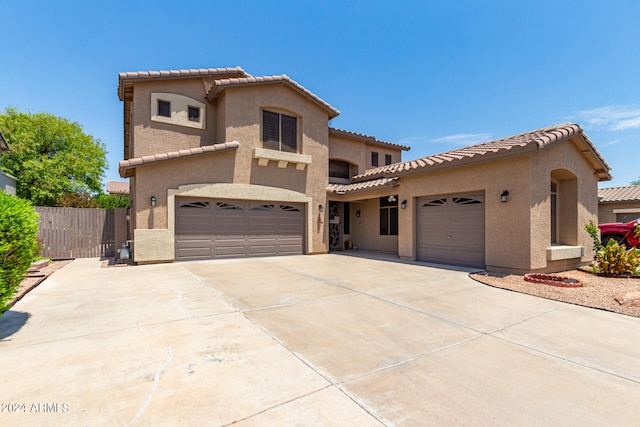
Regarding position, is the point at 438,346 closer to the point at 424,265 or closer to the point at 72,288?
the point at 424,265

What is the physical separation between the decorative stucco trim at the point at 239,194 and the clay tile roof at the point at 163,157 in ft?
3.76

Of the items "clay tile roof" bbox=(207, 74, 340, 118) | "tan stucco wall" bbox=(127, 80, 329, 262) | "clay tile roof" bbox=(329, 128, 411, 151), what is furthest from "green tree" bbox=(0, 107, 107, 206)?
"clay tile roof" bbox=(329, 128, 411, 151)

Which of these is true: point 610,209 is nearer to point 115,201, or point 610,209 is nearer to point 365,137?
point 365,137

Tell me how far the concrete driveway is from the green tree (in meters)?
23.1

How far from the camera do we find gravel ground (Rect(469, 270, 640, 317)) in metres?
5.48

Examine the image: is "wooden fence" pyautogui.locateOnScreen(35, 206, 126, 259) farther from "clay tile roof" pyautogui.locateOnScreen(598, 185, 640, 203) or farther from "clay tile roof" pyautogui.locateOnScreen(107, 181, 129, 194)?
"clay tile roof" pyautogui.locateOnScreen(598, 185, 640, 203)

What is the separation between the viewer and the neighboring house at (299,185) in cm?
877

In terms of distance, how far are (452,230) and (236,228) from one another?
8417 millimetres

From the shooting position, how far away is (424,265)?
10.2 meters

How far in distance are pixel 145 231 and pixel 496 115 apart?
1917 centimetres

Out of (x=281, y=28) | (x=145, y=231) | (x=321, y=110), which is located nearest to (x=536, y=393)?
(x=145, y=231)

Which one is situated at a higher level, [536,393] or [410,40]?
[410,40]

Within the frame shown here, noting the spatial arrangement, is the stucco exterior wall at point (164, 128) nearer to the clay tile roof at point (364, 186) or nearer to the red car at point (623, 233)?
the clay tile roof at point (364, 186)

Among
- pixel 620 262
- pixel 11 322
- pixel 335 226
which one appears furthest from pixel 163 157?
pixel 620 262
